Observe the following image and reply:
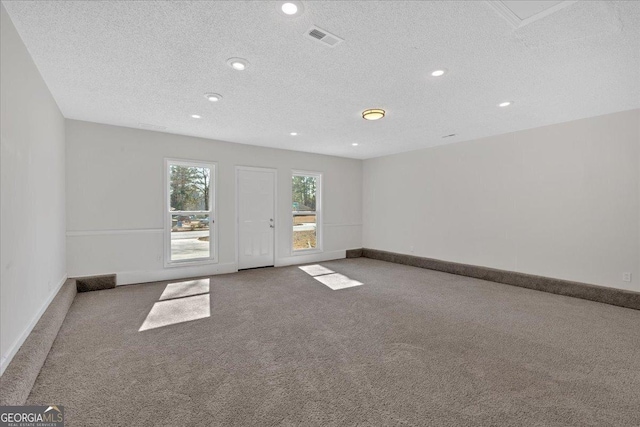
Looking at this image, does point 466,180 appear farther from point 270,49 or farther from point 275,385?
point 275,385

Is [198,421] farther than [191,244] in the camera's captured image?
No

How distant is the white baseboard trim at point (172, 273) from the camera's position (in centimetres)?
473

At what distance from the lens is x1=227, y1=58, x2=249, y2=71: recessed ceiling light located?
2.59 metres

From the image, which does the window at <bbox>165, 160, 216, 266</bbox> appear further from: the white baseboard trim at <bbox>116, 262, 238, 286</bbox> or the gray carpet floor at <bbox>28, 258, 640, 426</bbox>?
the gray carpet floor at <bbox>28, 258, 640, 426</bbox>

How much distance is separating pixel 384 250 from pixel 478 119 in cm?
382

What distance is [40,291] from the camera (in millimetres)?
2871

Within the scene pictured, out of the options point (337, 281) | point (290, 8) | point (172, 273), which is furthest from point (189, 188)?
point (290, 8)

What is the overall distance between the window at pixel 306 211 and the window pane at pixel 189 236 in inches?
75.9

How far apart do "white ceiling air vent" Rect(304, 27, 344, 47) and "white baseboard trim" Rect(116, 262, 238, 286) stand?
4.48 metres

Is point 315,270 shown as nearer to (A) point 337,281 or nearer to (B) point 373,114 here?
(A) point 337,281

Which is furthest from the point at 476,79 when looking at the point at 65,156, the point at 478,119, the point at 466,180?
the point at 65,156

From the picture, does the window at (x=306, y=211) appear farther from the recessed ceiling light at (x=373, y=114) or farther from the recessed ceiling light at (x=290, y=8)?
the recessed ceiling light at (x=290, y=8)

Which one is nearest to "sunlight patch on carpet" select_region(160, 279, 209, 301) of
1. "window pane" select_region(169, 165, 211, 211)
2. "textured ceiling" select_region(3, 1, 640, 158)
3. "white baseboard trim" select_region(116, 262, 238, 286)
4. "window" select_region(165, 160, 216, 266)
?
"white baseboard trim" select_region(116, 262, 238, 286)

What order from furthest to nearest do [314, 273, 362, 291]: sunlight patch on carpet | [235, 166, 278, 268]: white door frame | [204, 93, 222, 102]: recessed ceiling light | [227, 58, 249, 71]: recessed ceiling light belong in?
[235, 166, 278, 268]: white door frame → [314, 273, 362, 291]: sunlight patch on carpet → [204, 93, 222, 102]: recessed ceiling light → [227, 58, 249, 71]: recessed ceiling light
